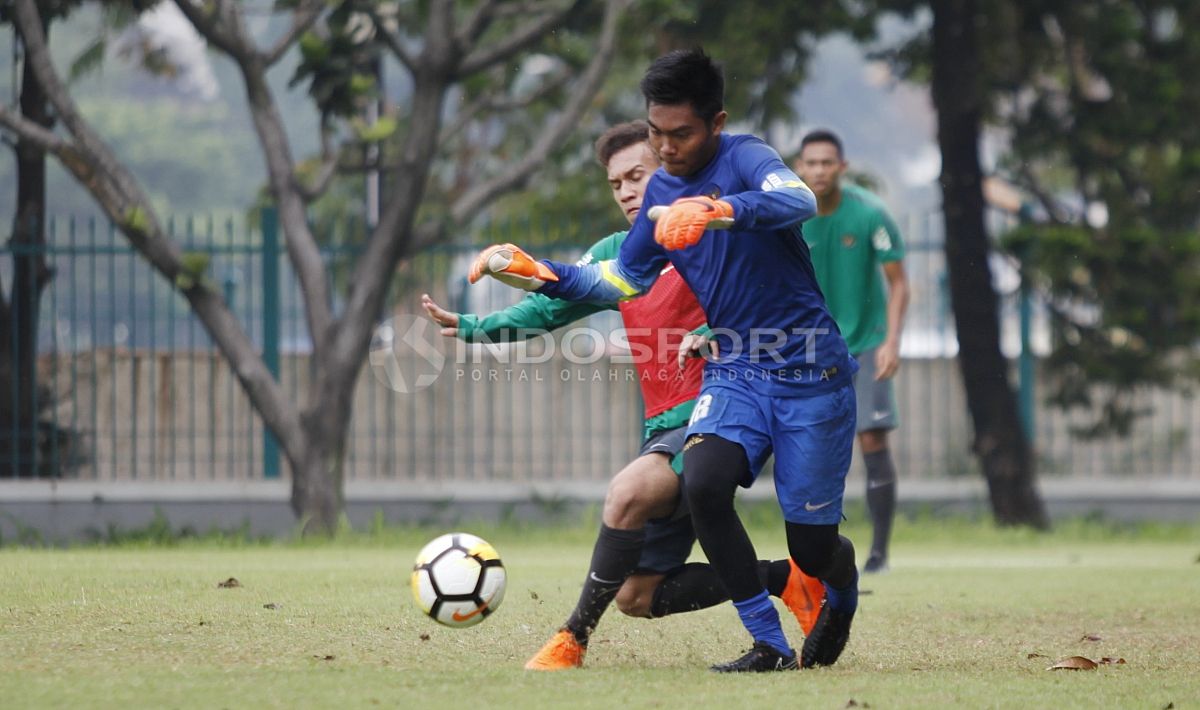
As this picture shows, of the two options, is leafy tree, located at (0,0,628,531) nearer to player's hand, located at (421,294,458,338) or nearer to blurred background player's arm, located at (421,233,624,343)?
blurred background player's arm, located at (421,233,624,343)

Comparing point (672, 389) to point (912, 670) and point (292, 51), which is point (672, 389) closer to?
point (912, 670)

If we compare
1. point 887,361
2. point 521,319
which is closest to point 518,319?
point 521,319

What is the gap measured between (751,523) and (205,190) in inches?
2393

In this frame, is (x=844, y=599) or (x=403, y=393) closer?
(x=844, y=599)

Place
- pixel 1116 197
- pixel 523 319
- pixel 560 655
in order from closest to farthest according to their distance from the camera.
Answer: pixel 560 655, pixel 523 319, pixel 1116 197

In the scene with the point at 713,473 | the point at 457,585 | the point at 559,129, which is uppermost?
the point at 559,129

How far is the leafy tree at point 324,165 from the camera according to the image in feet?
40.0

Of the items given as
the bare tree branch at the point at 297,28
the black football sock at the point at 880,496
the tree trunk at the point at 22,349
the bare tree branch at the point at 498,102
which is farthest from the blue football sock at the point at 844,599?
the tree trunk at the point at 22,349

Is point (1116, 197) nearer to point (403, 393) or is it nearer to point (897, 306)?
point (897, 306)

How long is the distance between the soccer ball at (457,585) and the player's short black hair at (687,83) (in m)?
1.61

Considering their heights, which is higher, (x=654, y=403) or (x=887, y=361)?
(x=887, y=361)

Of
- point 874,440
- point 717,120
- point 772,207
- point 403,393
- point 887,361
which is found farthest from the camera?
point 403,393

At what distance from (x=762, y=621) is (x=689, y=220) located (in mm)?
1368

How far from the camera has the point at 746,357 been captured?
17.7 ft
